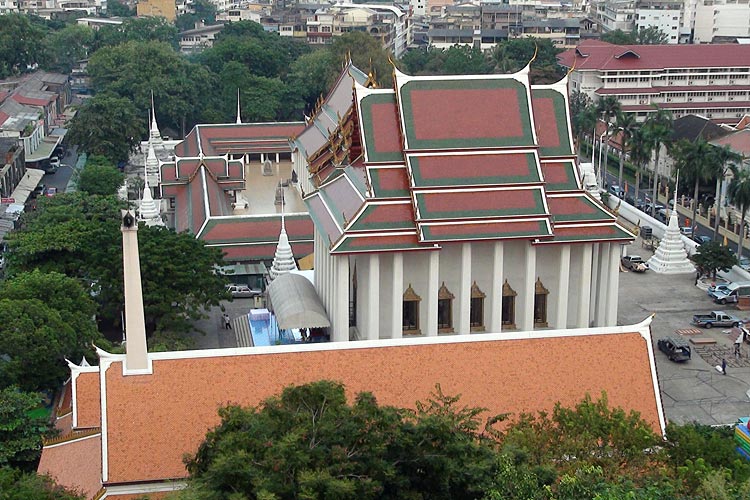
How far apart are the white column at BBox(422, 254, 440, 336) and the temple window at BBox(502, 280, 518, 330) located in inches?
98.5

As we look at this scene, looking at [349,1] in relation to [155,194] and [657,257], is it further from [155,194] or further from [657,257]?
[657,257]

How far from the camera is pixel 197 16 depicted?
144625mm

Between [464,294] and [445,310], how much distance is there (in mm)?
997

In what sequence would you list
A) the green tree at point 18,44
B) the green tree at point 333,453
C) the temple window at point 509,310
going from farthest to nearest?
1. the green tree at point 18,44
2. the temple window at point 509,310
3. the green tree at point 333,453

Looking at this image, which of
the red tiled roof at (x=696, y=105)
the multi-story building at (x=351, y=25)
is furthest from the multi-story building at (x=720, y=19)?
the red tiled roof at (x=696, y=105)

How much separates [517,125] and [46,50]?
241 feet

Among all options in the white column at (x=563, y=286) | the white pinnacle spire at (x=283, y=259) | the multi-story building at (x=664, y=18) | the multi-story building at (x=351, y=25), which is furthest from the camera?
the multi-story building at (x=664, y=18)

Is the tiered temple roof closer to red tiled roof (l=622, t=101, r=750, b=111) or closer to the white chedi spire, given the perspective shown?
the white chedi spire

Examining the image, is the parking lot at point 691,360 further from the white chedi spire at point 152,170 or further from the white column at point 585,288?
the white chedi spire at point 152,170

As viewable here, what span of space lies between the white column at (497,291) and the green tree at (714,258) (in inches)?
565

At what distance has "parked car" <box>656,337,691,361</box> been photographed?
39531 mm

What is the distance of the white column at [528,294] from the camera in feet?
120

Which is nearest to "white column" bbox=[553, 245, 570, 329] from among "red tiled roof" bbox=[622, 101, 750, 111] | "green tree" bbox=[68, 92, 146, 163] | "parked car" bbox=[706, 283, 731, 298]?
"parked car" bbox=[706, 283, 731, 298]

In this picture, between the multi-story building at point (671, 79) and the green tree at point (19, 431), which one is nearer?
the green tree at point (19, 431)
